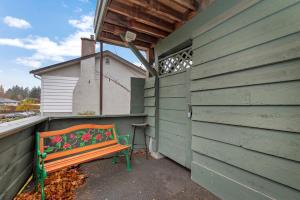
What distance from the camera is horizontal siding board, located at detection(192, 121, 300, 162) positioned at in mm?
1217

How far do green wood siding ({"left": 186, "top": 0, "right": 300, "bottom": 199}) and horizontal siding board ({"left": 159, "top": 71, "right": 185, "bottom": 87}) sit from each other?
0.45 meters

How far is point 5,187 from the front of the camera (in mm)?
1516

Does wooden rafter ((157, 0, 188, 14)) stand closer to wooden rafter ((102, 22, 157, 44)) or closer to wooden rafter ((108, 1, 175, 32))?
wooden rafter ((108, 1, 175, 32))

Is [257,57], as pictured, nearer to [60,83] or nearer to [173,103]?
[173,103]

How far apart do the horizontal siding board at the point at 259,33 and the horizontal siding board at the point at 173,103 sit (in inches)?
32.8

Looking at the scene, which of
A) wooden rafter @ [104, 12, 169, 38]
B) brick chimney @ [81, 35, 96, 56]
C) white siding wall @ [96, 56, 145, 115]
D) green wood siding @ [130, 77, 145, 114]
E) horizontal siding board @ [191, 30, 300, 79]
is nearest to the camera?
horizontal siding board @ [191, 30, 300, 79]

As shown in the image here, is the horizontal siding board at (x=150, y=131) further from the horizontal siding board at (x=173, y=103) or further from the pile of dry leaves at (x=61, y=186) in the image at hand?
the pile of dry leaves at (x=61, y=186)

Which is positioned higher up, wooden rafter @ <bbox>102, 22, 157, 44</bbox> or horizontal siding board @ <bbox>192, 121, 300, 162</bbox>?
wooden rafter @ <bbox>102, 22, 157, 44</bbox>

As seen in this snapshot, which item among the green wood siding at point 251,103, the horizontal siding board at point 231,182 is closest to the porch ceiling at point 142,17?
the green wood siding at point 251,103

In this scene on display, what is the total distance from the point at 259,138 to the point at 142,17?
89.2 inches

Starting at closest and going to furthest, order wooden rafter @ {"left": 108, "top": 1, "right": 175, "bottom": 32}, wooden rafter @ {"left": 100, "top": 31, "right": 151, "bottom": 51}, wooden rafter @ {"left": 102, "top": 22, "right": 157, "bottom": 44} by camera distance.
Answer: wooden rafter @ {"left": 108, "top": 1, "right": 175, "bottom": 32}
wooden rafter @ {"left": 102, "top": 22, "right": 157, "bottom": 44}
wooden rafter @ {"left": 100, "top": 31, "right": 151, "bottom": 51}

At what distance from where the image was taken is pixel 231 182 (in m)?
1.68

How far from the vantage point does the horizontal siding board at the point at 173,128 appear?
100 inches

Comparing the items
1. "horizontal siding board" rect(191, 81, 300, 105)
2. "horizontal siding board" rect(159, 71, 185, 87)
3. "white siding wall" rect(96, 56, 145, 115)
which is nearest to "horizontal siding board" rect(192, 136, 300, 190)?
"horizontal siding board" rect(191, 81, 300, 105)
